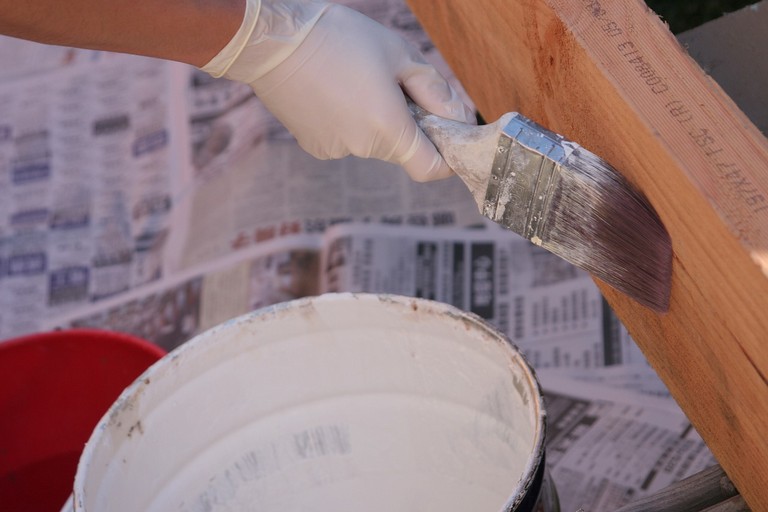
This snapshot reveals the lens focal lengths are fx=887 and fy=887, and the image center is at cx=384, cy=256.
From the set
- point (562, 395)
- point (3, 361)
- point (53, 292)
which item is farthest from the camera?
point (53, 292)

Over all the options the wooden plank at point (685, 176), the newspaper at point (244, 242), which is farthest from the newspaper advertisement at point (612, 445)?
the wooden plank at point (685, 176)

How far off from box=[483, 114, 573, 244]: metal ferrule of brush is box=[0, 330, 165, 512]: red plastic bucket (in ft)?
2.31

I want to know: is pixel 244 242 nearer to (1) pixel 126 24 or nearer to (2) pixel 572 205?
(1) pixel 126 24

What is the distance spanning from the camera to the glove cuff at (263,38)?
3.33 ft

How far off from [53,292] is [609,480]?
3.95 ft

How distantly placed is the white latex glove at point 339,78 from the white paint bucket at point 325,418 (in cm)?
23

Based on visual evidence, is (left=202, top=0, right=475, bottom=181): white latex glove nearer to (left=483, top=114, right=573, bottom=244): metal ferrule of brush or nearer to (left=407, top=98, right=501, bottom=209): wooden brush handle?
(left=407, top=98, right=501, bottom=209): wooden brush handle

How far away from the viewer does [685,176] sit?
2.20 ft

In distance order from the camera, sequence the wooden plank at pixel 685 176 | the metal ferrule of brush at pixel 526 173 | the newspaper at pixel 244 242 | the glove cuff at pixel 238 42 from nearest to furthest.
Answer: the wooden plank at pixel 685 176 → the metal ferrule of brush at pixel 526 173 → the glove cuff at pixel 238 42 → the newspaper at pixel 244 242

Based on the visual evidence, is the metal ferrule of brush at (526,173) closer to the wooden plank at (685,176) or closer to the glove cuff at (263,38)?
the wooden plank at (685,176)

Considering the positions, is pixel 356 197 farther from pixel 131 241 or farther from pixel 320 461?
pixel 320 461

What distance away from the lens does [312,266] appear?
177 cm

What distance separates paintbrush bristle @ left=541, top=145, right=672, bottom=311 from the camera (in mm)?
753

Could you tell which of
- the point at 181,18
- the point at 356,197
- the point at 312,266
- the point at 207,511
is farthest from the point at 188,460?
the point at 356,197
